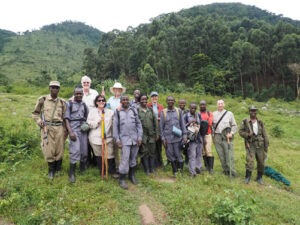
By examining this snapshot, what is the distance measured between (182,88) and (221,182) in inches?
1118

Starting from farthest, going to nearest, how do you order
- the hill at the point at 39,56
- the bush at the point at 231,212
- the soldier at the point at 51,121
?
the hill at the point at 39,56, the soldier at the point at 51,121, the bush at the point at 231,212

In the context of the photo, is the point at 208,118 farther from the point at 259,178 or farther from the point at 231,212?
the point at 231,212

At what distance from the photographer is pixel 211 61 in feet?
132

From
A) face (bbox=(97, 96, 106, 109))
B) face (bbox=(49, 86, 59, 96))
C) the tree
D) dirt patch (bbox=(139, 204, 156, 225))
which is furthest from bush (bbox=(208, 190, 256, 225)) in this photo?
the tree

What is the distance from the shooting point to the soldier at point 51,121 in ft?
15.9

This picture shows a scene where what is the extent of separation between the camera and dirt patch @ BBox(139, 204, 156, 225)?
4.09 m

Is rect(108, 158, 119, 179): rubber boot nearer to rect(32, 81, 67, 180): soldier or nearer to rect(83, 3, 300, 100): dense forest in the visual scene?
rect(32, 81, 67, 180): soldier

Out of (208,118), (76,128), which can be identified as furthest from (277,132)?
(76,128)

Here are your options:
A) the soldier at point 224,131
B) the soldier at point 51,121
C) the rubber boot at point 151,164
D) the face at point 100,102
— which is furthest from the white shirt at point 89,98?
the soldier at point 224,131

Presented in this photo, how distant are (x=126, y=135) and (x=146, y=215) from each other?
1555 mm

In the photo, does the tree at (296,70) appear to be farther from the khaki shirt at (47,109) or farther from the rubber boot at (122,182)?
the khaki shirt at (47,109)

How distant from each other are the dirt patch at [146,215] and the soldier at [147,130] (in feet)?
4.72

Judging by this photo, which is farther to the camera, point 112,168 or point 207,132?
point 207,132

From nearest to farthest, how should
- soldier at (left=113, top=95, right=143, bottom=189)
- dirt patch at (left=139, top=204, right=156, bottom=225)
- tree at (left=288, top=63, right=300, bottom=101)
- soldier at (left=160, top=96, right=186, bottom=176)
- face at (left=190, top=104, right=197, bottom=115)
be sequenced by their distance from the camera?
dirt patch at (left=139, top=204, right=156, bottom=225) → soldier at (left=113, top=95, right=143, bottom=189) → soldier at (left=160, top=96, right=186, bottom=176) → face at (left=190, top=104, right=197, bottom=115) → tree at (left=288, top=63, right=300, bottom=101)
